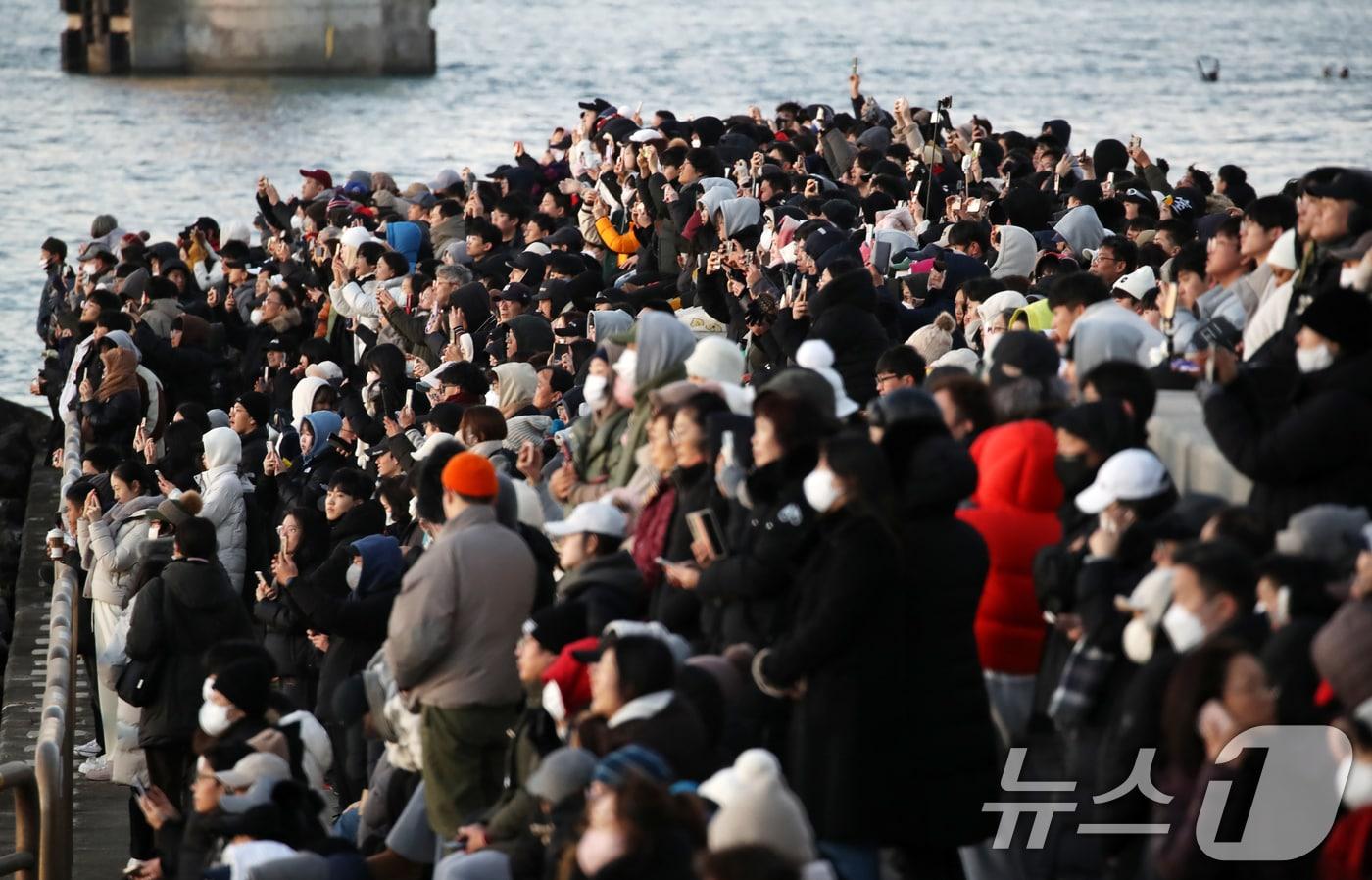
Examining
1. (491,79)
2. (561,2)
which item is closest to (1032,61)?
(491,79)

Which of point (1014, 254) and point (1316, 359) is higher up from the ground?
point (1316, 359)

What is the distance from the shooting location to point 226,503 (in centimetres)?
1119

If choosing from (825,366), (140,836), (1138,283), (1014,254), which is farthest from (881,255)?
(140,836)

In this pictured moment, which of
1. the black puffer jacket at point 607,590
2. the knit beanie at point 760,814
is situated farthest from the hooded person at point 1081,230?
the knit beanie at point 760,814

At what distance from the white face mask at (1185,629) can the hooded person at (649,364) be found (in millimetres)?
2858

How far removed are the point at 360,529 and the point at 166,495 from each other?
1971 mm

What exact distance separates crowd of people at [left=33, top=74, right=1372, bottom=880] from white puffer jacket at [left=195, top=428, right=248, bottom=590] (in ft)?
0.08

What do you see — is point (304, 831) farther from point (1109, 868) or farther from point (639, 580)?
point (1109, 868)

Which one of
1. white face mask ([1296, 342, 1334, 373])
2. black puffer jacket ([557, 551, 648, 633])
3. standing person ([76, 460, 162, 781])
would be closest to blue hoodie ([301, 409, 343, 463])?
standing person ([76, 460, 162, 781])

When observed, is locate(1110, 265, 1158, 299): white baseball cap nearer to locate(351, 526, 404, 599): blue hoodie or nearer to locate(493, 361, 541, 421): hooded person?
locate(493, 361, 541, 421): hooded person

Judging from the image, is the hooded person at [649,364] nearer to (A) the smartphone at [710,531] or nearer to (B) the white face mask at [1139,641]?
(A) the smartphone at [710,531]

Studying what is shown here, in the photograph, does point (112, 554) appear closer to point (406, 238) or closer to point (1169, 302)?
point (1169, 302)

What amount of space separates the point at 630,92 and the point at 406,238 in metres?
70.9

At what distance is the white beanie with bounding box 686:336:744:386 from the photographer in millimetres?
7637
